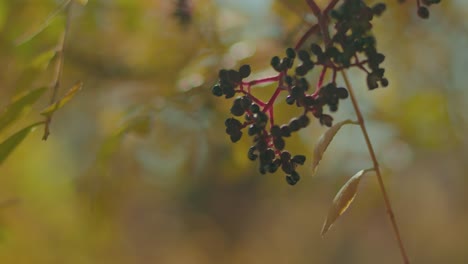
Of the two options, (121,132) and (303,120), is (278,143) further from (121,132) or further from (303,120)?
(121,132)

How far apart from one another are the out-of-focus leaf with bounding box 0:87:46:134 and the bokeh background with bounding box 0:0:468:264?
31mm

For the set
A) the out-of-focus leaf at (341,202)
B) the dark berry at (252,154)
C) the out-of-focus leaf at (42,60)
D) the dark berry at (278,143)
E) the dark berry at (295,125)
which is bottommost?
the out-of-focus leaf at (341,202)

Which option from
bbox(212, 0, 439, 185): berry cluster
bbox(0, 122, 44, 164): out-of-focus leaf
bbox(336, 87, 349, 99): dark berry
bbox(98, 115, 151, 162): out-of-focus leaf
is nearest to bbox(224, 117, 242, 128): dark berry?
bbox(212, 0, 439, 185): berry cluster

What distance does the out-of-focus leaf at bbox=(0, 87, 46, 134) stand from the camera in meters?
0.97

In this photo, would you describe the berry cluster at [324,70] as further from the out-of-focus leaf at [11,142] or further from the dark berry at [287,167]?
the out-of-focus leaf at [11,142]

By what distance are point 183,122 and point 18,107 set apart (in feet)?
3.00

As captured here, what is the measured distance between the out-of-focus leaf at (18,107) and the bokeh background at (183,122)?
31 millimetres

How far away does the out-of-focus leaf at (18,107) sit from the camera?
97 cm

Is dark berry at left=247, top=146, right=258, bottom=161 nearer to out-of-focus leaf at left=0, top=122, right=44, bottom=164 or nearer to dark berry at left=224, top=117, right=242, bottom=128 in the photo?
dark berry at left=224, top=117, right=242, bottom=128

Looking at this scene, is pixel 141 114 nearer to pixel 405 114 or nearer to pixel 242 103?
pixel 242 103

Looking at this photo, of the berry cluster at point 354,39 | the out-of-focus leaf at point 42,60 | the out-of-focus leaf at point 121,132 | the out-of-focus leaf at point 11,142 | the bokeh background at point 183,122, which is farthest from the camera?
the bokeh background at point 183,122

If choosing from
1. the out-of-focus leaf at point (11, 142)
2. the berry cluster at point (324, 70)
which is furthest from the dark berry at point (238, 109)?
the out-of-focus leaf at point (11, 142)

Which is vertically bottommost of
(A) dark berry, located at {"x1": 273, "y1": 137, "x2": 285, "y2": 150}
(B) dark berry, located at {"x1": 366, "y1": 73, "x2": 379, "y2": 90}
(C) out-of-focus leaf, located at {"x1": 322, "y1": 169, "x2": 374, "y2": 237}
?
(C) out-of-focus leaf, located at {"x1": 322, "y1": 169, "x2": 374, "y2": 237}

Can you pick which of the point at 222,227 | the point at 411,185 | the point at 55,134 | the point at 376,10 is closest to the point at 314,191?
the point at 411,185
